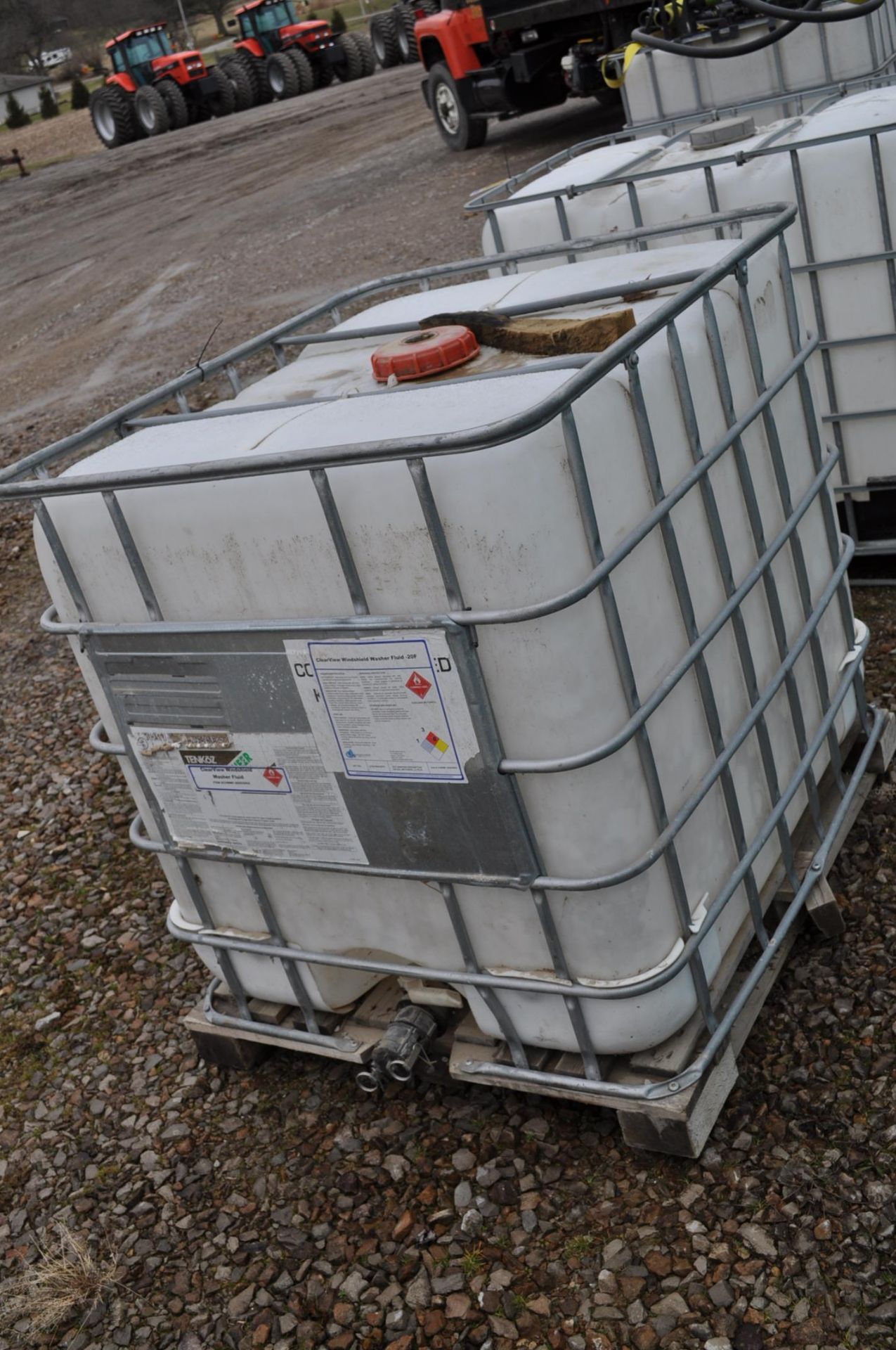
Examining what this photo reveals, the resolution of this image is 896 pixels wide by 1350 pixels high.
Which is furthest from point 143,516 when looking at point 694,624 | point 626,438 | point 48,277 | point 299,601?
point 48,277

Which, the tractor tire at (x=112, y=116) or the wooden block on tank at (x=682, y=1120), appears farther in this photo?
the tractor tire at (x=112, y=116)

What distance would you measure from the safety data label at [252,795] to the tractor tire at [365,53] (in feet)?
106

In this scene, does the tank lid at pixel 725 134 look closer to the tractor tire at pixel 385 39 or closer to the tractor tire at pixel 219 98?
the tractor tire at pixel 219 98

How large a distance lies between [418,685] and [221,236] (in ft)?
49.9

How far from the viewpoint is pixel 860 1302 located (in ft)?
8.38

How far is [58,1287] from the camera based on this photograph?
10.2 feet

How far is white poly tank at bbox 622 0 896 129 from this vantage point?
6.70m

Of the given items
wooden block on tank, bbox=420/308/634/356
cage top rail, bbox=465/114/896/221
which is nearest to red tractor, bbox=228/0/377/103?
cage top rail, bbox=465/114/896/221

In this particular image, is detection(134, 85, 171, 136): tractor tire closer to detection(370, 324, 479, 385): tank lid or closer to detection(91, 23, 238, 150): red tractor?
detection(91, 23, 238, 150): red tractor

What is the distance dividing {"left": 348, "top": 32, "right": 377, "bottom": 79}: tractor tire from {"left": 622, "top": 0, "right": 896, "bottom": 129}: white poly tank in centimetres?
2700

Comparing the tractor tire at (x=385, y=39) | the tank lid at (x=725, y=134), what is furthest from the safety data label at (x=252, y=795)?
the tractor tire at (x=385, y=39)

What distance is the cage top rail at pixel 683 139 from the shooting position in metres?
4.62

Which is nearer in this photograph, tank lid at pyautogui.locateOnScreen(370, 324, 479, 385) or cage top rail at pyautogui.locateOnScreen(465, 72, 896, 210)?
tank lid at pyautogui.locateOnScreen(370, 324, 479, 385)

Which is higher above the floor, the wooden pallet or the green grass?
the wooden pallet
